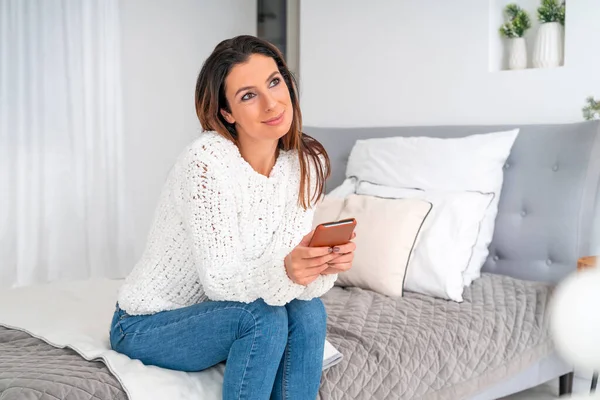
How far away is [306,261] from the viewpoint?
5.21ft

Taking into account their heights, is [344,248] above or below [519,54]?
below

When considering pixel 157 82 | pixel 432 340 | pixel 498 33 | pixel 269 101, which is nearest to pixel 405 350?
pixel 432 340

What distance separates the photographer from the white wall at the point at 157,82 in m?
4.10

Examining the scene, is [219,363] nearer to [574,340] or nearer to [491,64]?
[574,340]

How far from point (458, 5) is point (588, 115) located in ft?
2.53

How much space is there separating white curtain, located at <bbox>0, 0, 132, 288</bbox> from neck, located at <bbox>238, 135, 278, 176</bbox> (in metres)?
2.08

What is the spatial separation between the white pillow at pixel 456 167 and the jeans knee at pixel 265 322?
1161mm

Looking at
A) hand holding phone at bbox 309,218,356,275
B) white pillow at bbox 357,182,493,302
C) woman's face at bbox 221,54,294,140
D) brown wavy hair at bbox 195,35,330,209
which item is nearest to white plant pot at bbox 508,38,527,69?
white pillow at bbox 357,182,493,302

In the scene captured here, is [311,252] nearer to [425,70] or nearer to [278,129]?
[278,129]

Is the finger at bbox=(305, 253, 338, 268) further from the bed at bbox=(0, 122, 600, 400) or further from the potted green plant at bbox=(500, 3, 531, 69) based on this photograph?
the potted green plant at bbox=(500, 3, 531, 69)

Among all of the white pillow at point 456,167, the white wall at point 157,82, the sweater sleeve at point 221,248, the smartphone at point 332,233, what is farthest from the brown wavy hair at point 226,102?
the white wall at point 157,82

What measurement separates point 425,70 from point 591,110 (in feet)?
2.59

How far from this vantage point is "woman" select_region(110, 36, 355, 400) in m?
1.62

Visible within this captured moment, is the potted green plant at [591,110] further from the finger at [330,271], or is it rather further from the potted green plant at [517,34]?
the finger at [330,271]
